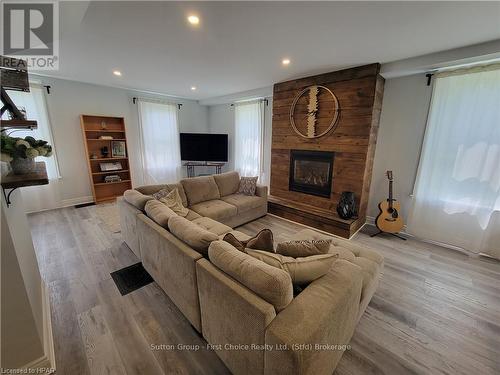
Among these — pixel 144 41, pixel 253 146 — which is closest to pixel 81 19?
pixel 144 41

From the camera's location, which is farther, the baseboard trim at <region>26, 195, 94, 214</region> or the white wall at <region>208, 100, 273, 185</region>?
the white wall at <region>208, 100, 273, 185</region>

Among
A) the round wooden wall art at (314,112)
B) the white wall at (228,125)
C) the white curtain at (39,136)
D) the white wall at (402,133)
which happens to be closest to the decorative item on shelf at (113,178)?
the white curtain at (39,136)

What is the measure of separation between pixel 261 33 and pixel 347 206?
2589 mm

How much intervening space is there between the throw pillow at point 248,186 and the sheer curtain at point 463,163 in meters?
2.61

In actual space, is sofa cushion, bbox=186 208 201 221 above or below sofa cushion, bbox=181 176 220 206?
below

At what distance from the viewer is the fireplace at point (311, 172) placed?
3512mm

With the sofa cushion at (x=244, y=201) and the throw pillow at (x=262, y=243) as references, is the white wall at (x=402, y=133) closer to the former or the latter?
the sofa cushion at (x=244, y=201)

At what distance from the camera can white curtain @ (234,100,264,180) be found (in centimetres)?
486

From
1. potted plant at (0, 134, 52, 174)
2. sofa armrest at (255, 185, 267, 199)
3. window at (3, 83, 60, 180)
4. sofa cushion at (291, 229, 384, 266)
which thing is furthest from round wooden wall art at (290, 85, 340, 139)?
window at (3, 83, 60, 180)

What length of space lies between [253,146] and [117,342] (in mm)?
4354

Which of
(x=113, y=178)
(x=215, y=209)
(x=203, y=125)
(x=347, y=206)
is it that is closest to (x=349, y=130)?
(x=347, y=206)

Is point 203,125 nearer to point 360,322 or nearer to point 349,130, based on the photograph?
point 349,130

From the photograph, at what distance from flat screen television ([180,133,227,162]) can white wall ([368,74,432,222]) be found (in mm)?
3622

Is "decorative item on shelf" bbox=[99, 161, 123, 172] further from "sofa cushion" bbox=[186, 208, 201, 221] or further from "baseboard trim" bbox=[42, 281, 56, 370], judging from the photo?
"baseboard trim" bbox=[42, 281, 56, 370]
